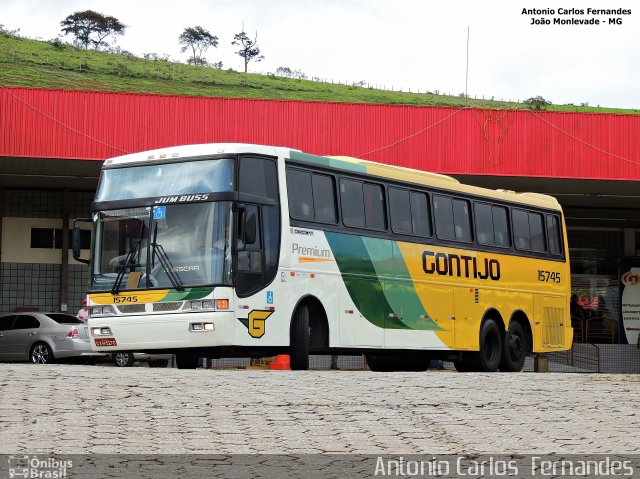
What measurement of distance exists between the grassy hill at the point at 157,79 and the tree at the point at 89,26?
7.77 m

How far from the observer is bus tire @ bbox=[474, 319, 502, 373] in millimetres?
22938

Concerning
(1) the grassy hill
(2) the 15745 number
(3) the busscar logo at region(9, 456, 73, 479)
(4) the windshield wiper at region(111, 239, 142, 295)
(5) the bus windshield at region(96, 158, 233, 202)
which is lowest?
(3) the busscar logo at region(9, 456, 73, 479)

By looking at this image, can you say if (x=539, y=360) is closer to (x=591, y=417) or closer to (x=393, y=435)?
(x=591, y=417)

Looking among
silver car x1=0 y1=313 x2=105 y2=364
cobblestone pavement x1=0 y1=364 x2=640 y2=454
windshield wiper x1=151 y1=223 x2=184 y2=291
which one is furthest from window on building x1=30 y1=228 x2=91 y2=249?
cobblestone pavement x1=0 y1=364 x2=640 y2=454

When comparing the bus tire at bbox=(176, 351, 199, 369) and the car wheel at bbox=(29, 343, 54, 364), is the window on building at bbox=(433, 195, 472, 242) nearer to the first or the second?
the bus tire at bbox=(176, 351, 199, 369)

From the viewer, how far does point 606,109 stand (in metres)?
108

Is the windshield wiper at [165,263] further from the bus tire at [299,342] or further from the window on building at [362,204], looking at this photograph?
the window on building at [362,204]

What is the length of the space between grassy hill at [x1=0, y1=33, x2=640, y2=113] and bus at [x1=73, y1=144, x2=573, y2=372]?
202 ft

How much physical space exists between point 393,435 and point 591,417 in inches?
93.0

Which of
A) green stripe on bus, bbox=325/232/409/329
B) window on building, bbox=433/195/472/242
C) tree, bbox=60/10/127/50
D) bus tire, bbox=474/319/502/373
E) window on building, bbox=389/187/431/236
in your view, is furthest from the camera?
tree, bbox=60/10/127/50

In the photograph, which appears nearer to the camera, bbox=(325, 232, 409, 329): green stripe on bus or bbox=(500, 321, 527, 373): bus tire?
bbox=(325, 232, 409, 329): green stripe on bus

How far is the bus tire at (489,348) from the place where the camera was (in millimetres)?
22938

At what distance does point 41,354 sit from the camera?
2870cm

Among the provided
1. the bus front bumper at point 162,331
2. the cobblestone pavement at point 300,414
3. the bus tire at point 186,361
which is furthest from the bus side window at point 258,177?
the cobblestone pavement at point 300,414
